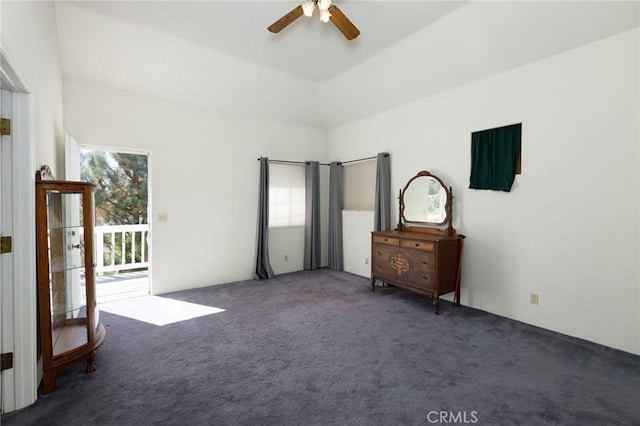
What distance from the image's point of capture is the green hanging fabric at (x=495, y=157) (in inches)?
126

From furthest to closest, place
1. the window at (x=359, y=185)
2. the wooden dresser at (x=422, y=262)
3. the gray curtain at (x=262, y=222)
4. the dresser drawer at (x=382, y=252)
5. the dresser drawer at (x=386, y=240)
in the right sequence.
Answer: the window at (x=359, y=185)
the gray curtain at (x=262, y=222)
the dresser drawer at (x=382, y=252)
the dresser drawer at (x=386, y=240)
the wooden dresser at (x=422, y=262)

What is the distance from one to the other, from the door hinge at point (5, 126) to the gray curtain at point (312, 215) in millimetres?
4000

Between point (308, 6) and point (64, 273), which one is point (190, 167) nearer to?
point (64, 273)

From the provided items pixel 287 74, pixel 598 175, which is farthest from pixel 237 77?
pixel 598 175

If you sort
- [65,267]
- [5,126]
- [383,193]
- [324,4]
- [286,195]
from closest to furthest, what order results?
[5,126] → [324,4] → [65,267] → [383,193] → [286,195]

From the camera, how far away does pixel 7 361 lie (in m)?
1.77

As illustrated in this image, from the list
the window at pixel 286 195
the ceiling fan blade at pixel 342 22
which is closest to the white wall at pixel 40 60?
the ceiling fan blade at pixel 342 22

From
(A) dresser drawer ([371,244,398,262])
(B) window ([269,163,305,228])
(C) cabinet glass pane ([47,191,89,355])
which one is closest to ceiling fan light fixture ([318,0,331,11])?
(C) cabinet glass pane ([47,191,89,355])

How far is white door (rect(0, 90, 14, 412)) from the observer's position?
68.9 inches

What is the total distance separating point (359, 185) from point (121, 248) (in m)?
4.27

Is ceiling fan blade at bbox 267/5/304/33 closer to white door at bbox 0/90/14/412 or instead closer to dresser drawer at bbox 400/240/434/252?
white door at bbox 0/90/14/412

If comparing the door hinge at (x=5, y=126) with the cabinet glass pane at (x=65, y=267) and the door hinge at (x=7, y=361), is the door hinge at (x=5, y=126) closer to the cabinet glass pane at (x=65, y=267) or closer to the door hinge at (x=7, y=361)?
the cabinet glass pane at (x=65, y=267)

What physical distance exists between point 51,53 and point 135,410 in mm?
3033

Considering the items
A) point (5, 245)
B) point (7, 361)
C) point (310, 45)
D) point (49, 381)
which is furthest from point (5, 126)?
point (310, 45)
